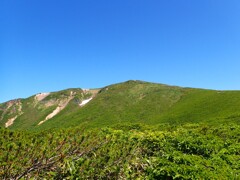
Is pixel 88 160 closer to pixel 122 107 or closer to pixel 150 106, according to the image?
pixel 150 106

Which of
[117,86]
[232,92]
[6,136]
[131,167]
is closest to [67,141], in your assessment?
[6,136]

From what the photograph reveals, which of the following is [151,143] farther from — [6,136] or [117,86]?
[117,86]

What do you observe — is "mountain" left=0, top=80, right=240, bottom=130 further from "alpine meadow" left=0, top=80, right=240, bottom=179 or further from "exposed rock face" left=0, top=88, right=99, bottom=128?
"alpine meadow" left=0, top=80, right=240, bottom=179

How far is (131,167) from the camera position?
47.2 feet

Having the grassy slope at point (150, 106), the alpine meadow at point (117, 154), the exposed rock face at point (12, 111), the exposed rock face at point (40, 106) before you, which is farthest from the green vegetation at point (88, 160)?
the exposed rock face at point (12, 111)

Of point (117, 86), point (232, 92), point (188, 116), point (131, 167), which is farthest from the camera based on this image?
point (117, 86)

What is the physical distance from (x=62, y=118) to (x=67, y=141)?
341 ft

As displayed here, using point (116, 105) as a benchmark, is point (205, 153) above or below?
below

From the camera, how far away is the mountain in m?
83.7

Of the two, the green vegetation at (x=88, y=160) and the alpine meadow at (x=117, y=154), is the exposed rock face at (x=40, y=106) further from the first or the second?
the green vegetation at (x=88, y=160)

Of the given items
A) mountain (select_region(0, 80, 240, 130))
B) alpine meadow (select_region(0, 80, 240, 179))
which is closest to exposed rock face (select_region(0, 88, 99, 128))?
mountain (select_region(0, 80, 240, 130))

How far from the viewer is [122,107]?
106500 millimetres

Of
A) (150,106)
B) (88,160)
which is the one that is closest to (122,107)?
(150,106)

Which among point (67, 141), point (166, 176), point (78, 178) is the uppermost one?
point (67, 141)
